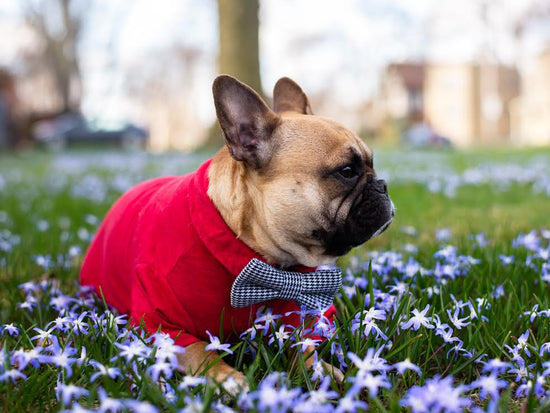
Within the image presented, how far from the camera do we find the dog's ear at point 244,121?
2.20 metres

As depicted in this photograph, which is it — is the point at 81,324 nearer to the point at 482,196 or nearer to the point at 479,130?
the point at 482,196

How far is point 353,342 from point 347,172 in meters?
0.73

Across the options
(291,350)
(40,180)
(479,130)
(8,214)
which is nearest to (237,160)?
(291,350)

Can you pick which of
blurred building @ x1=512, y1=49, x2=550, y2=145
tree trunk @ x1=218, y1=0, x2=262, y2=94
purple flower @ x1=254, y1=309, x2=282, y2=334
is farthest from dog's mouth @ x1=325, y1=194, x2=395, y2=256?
blurred building @ x1=512, y1=49, x2=550, y2=145

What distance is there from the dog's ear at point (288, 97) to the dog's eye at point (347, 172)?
662mm

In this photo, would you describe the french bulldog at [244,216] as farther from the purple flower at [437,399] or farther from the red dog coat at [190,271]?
the purple flower at [437,399]

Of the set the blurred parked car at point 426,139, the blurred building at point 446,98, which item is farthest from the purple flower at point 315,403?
the blurred building at point 446,98

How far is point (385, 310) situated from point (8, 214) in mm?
4204

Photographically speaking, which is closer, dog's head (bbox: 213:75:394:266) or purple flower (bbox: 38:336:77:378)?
purple flower (bbox: 38:336:77:378)

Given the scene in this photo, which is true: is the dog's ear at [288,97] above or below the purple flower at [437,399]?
above

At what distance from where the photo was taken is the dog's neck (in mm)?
2207

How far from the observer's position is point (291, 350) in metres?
1.99

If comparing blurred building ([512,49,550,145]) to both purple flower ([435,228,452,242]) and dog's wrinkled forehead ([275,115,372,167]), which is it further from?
dog's wrinkled forehead ([275,115,372,167])

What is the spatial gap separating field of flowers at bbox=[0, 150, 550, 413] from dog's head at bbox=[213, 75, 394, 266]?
24cm
